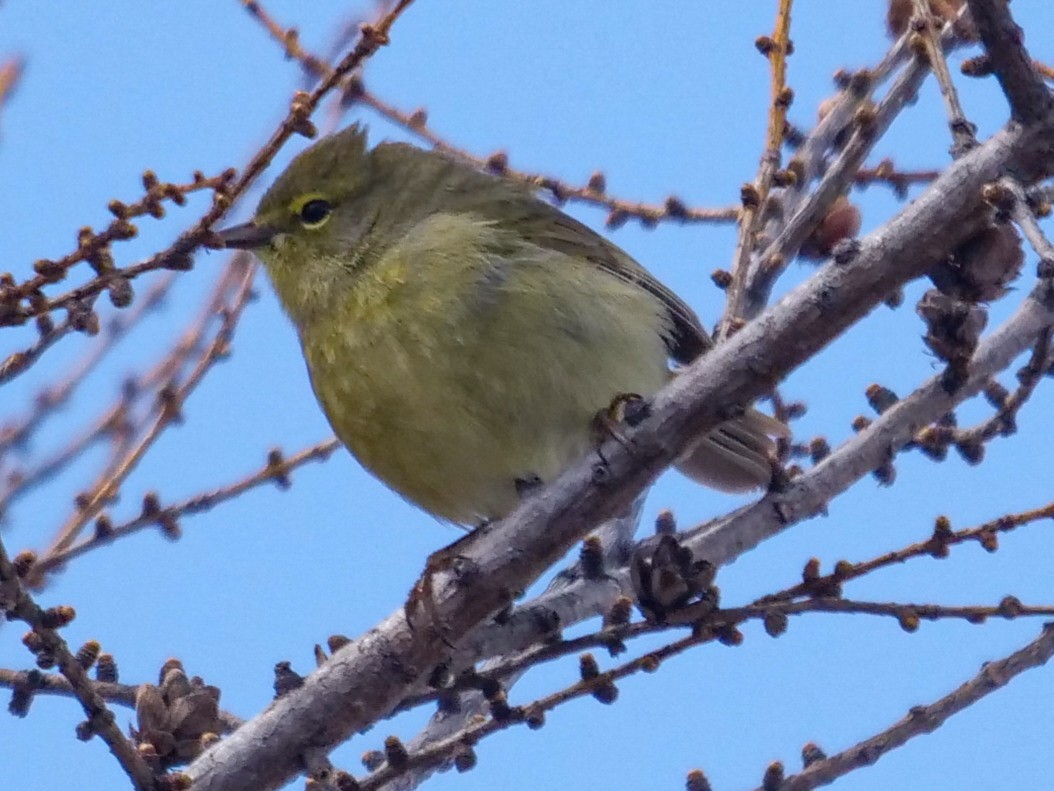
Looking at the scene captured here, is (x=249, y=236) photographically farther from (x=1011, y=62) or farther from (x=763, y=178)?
(x=1011, y=62)

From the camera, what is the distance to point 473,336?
12.2 feet

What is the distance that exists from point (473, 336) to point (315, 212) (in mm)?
1144

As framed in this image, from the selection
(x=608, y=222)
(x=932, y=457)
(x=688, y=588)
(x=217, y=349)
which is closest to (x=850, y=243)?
(x=688, y=588)

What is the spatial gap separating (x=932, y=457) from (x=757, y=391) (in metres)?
0.98

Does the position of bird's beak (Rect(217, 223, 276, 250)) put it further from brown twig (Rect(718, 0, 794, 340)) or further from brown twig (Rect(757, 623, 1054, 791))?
brown twig (Rect(757, 623, 1054, 791))

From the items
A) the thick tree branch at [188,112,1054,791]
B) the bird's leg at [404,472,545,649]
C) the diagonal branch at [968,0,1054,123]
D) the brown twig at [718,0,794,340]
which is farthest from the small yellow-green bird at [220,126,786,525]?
the diagonal branch at [968,0,1054,123]

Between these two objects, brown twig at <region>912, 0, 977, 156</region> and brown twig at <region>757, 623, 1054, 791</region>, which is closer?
brown twig at <region>912, 0, 977, 156</region>

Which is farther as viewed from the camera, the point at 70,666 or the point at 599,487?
the point at 599,487

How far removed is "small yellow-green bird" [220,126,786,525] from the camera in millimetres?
3750

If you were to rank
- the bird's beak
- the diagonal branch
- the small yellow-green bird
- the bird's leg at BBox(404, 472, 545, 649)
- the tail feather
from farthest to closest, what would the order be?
the bird's beak, the tail feather, the small yellow-green bird, the bird's leg at BBox(404, 472, 545, 649), the diagonal branch

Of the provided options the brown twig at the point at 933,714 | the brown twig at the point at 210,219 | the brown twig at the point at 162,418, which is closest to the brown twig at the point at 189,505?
the brown twig at the point at 162,418

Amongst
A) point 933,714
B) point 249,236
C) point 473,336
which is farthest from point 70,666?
point 249,236

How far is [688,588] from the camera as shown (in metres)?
2.89

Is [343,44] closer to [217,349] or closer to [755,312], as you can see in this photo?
[217,349]
